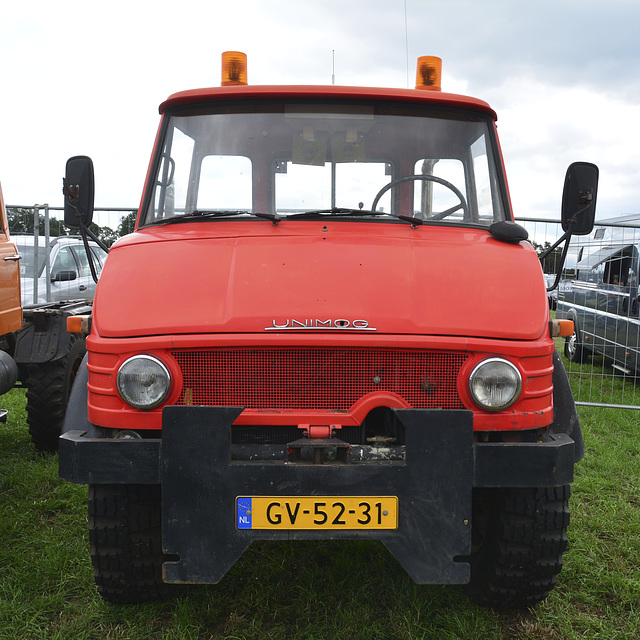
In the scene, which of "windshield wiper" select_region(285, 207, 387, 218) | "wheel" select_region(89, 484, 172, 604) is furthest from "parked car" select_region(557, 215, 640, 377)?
"wheel" select_region(89, 484, 172, 604)

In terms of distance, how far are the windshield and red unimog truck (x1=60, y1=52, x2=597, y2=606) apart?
31cm

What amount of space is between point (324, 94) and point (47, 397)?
3336 millimetres

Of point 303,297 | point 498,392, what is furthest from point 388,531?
point 303,297

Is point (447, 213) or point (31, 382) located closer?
point (447, 213)

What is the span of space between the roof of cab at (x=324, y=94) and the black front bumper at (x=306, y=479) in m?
1.89

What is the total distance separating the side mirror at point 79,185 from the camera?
353 centimetres

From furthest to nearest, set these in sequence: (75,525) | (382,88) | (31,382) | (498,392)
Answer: (31,382) < (75,525) < (382,88) < (498,392)

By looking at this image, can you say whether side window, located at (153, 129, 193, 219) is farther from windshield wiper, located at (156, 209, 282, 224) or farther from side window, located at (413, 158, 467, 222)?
side window, located at (413, 158, 467, 222)

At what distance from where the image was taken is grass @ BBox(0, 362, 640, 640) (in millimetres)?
2859

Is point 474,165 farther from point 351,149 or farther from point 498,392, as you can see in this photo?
point 498,392

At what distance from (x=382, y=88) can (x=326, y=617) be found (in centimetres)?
265

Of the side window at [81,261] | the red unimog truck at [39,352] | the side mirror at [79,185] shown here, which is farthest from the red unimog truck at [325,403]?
the side window at [81,261]

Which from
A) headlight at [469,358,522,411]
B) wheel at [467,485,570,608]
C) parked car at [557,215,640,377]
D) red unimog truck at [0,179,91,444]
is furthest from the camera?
parked car at [557,215,640,377]

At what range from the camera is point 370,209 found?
11.2ft
